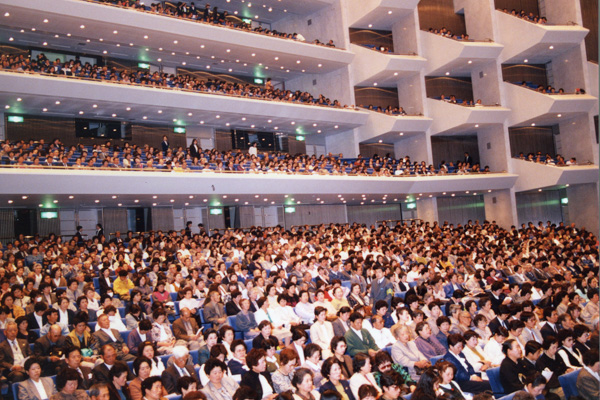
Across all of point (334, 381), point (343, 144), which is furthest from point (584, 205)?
point (334, 381)

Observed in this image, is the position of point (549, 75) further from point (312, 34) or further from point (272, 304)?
point (272, 304)

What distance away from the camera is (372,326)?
7.57 metres

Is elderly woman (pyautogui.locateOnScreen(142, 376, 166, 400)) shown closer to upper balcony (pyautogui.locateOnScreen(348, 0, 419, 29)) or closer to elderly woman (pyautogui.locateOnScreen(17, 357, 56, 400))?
elderly woman (pyautogui.locateOnScreen(17, 357, 56, 400))

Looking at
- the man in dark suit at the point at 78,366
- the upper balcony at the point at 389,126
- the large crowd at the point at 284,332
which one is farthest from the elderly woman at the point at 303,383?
the upper balcony at the point at 389,126

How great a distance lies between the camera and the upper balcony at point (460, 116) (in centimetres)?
2325

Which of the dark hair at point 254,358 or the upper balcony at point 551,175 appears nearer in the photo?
the dark hair at point 254,358

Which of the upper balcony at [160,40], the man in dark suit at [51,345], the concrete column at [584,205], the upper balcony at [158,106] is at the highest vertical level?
the upper balcony at [160,40]

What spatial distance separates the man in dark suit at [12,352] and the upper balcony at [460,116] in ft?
64.8

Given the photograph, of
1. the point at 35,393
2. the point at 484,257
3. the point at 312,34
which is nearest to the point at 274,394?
the point at 35,393

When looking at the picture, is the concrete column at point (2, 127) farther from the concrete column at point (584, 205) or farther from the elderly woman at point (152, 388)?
the concrete column at point (584, 205)

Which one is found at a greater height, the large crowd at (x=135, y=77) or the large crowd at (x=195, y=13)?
the large crowd at (x=195, y=13)

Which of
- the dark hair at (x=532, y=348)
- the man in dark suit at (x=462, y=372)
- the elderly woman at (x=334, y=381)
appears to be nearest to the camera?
the elderly woman at (x=334, y=381)

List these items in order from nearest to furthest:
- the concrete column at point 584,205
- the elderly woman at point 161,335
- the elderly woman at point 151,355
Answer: the elderly woman at point 151,355
the elderly woman at point 161,335
the concrete column at point 584,205

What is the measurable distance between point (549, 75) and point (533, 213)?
6.16m
